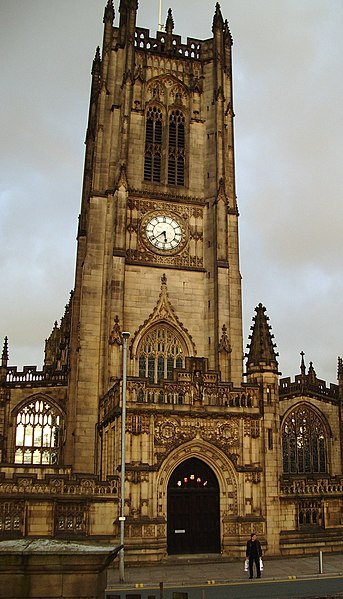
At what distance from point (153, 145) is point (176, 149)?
6.02 ft

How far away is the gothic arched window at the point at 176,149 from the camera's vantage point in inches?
1897

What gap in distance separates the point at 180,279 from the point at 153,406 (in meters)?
17.1

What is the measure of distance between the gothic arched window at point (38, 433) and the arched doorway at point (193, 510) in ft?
54.4

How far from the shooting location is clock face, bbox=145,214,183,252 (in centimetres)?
4519

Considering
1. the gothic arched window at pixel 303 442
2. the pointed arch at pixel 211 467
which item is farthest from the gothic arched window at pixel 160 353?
the pointed arch at pixel 211 467

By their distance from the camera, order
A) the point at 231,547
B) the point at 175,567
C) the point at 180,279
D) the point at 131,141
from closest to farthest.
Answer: the point at 175,567
the point at 231,547
the point at 180,279
the point at 131,141

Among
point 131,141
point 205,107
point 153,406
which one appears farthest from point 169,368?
point 205,107

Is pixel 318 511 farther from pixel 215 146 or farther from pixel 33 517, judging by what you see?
pixel 215 146

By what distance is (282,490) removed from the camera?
3025cm

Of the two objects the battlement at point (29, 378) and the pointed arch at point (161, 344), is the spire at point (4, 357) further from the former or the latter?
the pointed arch at point (161, 344)

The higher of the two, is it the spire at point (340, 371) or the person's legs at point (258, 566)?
the spire at point (340, 371)

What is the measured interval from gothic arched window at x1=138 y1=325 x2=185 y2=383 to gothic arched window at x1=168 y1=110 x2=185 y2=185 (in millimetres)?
12082

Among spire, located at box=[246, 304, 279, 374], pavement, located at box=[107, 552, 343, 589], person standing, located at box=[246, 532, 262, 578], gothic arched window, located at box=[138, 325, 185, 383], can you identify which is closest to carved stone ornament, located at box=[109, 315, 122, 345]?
gothic arched window, located at box=[138, 325, 185, 383]

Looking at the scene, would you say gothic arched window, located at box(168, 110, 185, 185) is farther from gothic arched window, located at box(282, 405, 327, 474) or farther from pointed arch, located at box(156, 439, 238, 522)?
pointed arch, located at box(156, 439, 238, 522)
